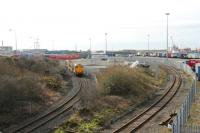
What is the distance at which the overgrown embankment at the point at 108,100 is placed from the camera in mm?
27359

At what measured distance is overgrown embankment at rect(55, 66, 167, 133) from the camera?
2736 cm

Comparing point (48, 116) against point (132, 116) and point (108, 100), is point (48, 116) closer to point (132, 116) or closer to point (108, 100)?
point (108, 100)

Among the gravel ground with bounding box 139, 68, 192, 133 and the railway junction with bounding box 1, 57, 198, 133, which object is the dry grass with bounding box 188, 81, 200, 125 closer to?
the railway junction with bounding box 1, 57, 198, 133

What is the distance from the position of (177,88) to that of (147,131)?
2430cm

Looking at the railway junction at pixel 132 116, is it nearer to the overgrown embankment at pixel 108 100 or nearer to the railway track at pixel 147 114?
the railway track at pixel 147 114

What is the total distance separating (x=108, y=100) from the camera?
118 feet

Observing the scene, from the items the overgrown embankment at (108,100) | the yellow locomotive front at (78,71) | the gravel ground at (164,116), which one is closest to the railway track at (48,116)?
the overgrown embankment at (108,100)

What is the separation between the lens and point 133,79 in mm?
43500

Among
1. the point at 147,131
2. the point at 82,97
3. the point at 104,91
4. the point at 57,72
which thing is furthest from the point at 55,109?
the point at 57,72

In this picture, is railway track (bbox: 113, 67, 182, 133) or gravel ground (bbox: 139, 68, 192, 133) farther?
railway track (bbox: 113, 67, 182, 133)

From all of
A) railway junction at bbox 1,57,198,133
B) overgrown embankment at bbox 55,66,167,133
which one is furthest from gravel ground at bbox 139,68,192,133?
overgrown embankment at bbox 55,66,167,133

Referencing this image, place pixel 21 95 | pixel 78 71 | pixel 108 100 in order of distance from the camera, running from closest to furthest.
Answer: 1. pixel 108 100
2. pixel 21 95
3. pixel 78 71

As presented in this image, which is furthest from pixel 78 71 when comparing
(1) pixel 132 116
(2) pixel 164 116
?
(2) pixel 164 116

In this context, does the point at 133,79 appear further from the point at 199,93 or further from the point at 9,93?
the point at 9,93
